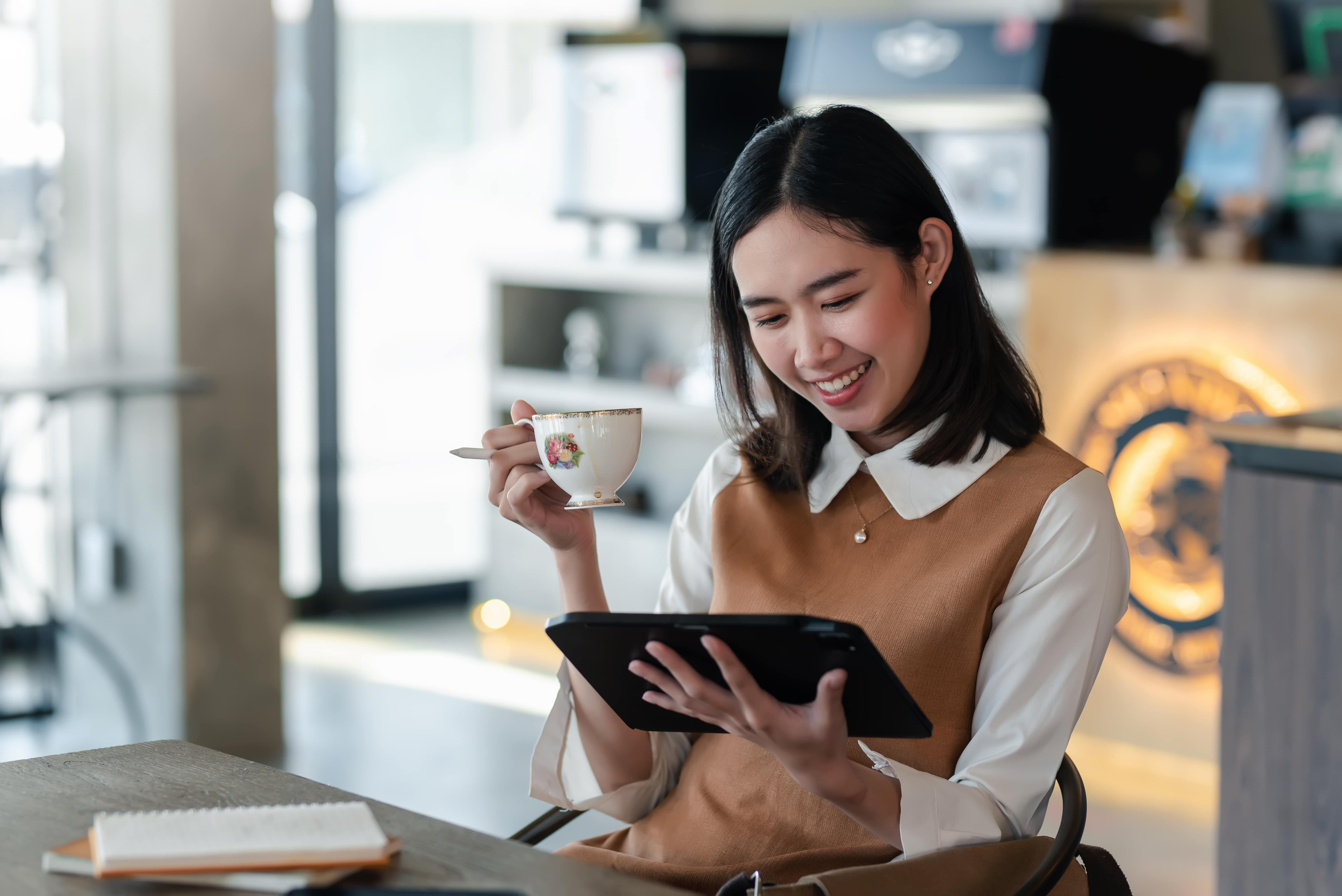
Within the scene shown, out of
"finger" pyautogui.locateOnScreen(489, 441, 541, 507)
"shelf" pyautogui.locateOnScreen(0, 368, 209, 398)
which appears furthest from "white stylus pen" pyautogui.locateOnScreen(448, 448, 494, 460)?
"shelf" pyautogui.locateOnScreen(0, 368, 209, 398)

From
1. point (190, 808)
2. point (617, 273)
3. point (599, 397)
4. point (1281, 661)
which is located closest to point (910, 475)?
point (190, 808)

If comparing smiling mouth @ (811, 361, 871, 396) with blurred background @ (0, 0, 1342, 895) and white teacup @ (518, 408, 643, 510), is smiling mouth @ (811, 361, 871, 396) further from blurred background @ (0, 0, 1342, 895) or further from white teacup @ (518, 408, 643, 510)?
blurred background @ (0, 0, 1342, 895)

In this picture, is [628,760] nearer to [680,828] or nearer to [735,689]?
[680,828]

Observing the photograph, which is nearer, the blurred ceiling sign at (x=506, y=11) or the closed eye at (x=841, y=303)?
the closed eye at (x=841, y=303)

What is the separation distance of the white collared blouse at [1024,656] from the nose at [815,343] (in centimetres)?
16

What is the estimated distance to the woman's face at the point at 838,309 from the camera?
1.47m

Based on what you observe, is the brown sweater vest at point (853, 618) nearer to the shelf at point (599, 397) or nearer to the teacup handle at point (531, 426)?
the teacup handle at point (531, 426)

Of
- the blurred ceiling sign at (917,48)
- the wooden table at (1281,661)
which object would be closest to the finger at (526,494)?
the wooden table at (1281,661)

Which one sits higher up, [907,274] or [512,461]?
[907,274]

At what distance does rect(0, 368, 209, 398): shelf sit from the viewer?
340 centimetres

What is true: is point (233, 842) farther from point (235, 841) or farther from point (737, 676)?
point (737, 676)

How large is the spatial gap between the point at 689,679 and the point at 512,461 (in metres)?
0.38

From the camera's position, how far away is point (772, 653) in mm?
1206

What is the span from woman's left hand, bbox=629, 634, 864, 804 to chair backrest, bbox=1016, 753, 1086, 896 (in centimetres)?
21
